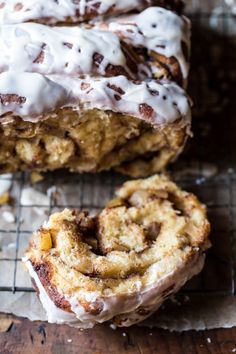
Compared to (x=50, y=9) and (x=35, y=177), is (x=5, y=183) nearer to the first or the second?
(x=35, y=177)

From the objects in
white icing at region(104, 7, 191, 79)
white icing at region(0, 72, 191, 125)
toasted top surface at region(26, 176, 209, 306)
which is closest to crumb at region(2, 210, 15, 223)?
toasted top surface at region(26, 176, 209, 306)

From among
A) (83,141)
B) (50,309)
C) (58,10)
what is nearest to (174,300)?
(50,309)

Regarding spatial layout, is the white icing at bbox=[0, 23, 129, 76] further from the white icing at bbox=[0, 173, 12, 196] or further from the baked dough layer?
the white icing at bbox=[0, 173, 12, 196]

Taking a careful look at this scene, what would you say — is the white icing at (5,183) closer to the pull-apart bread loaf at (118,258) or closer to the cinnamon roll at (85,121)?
the cinnamon roll at (85,121)

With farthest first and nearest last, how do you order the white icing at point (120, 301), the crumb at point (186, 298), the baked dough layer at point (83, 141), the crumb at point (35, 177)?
1. the crumb at point (35, 177)
2. the crumb at point (186, 298)
3. the baked dough layer at point (83, 141)
4. the white icing at point (120, 301)

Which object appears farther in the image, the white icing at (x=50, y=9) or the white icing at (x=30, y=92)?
the white icing at (x=50, y=9)

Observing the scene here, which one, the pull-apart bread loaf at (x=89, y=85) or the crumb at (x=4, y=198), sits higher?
the pull-apart bread loaf at (x=89, y=85)

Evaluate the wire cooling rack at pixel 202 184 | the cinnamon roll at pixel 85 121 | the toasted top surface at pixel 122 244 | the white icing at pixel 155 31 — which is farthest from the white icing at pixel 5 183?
the white icing at pixel 155 31
